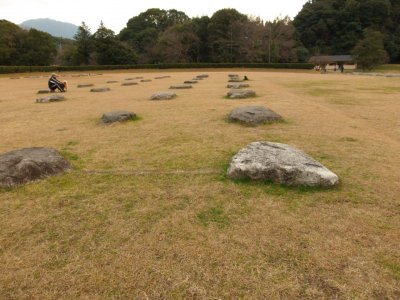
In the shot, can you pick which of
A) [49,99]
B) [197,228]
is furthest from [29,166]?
[49,99]

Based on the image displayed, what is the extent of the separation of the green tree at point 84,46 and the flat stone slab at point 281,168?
5196cm

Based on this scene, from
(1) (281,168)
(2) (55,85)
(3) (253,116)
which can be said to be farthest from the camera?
(2) (55,85)

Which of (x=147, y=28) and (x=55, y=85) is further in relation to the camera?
(x=147, y=28)

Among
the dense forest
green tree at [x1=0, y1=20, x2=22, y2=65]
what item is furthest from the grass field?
green tree at [x1=0, y1=20, x2=22, y2=65]

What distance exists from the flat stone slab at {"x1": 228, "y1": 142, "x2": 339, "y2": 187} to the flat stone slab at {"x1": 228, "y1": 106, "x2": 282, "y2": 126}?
299 cm

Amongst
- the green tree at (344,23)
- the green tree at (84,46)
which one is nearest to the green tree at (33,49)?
the green tree at (84,46)

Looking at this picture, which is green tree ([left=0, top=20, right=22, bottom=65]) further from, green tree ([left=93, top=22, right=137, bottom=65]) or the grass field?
the grass field

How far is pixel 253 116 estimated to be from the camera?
7.66m

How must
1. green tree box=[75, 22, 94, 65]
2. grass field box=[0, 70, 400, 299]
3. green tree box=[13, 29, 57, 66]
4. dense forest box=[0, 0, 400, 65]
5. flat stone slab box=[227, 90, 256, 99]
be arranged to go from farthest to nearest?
green tree box=[75, 22, 94, 65]
dense forest box=[0, 0, 400, 65]
green tree box=[13, 29, 57, 66]
flat stone slab box=[227, 90, 256, 99]
grass field box=[0, 70, 400, 299]

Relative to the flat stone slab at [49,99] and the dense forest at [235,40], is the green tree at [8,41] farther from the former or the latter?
the flat stone slab at [49,99]

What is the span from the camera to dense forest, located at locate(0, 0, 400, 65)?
46.8 metres

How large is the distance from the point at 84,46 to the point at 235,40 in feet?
81.2

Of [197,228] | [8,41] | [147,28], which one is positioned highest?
[147,28]

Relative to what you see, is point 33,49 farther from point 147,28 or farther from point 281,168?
point 281,168
